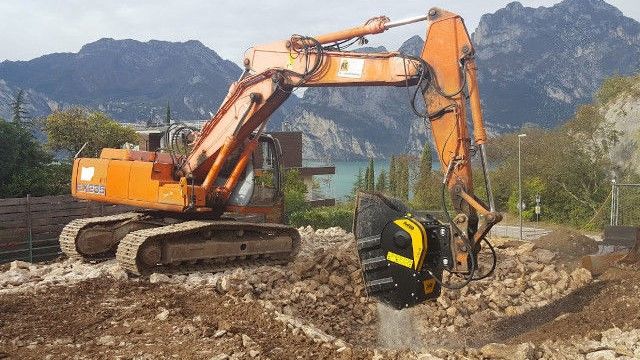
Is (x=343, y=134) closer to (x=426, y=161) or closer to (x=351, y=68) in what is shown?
(x=426, y=161)

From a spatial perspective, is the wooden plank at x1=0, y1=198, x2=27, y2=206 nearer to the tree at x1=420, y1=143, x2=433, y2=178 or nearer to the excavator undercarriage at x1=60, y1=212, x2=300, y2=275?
the excavator undercarriage at x1=60, y1=212, x2=300, y2=275

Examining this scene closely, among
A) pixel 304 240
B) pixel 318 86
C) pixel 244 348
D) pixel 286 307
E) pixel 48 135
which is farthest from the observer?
pixel 48 135

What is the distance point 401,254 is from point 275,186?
4.74 m

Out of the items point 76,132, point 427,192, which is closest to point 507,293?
point 76,132

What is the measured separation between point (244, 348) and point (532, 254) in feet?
24.5

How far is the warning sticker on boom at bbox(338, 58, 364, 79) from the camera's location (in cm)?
831

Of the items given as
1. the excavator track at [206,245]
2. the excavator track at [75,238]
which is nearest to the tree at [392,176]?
the excavator track at [206,245]

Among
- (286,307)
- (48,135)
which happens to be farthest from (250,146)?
(48,135)

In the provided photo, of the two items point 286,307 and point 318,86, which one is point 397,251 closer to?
point 286,307

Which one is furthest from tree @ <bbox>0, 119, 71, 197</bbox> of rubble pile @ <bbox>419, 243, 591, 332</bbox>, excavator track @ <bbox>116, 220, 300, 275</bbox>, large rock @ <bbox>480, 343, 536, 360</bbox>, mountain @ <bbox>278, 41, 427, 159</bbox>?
mountain @ <bbox>278, 41, 427, 159</bbox>

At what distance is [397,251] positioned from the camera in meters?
6.24

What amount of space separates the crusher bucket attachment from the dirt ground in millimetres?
616

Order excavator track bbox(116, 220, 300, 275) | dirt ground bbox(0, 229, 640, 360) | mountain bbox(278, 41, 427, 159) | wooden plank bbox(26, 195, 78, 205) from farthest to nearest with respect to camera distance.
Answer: mountain bbox(278, 41, 427, 159) → wooden plank bbox(26, 195, 78, 205) → excavator track bbox(116, 220, 300, 275) → dirt ground bbox(0, 229, 640, 360)

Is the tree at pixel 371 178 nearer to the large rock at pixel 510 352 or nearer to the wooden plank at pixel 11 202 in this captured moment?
the wooden plank at pixel 11 202
